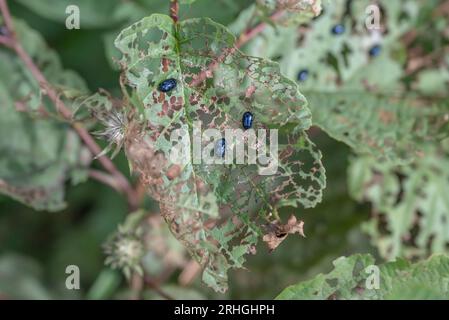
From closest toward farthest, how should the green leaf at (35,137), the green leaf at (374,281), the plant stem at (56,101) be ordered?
the green leaf at (374,281) → the plant stem at (56,101) → the green leaf at (35,137)

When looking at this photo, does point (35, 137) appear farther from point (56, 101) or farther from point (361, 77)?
point (361, 77)

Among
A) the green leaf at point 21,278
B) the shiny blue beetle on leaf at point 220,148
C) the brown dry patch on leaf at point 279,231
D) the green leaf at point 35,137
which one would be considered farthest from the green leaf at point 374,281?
the green leaf at point 21,278

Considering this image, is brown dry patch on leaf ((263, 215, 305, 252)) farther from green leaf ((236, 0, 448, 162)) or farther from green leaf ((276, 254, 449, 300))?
green leaf ((236, 0, 448, 162))

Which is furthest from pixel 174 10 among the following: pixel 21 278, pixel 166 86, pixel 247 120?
pixel 21 278

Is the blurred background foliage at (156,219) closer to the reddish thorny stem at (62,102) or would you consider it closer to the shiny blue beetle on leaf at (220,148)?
the reddish thorny stem at (62,102)
